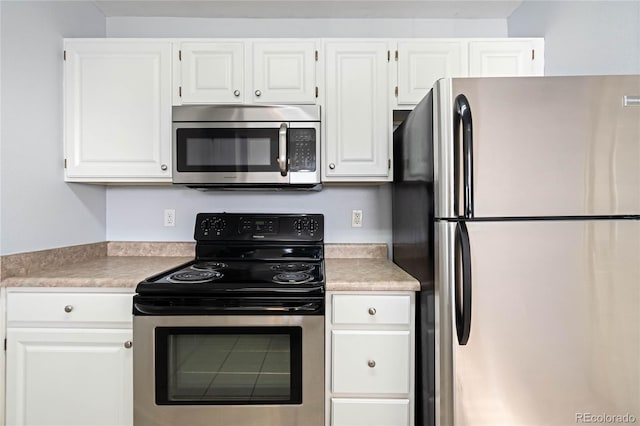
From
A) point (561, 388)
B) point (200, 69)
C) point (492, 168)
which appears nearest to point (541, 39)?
point (492, 168)

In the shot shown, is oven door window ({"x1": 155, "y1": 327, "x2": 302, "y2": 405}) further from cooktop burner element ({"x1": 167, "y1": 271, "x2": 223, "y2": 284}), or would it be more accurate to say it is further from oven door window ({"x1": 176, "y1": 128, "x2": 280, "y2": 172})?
oven door window ({"x1": 176, "y1": 128, "x2": 280, "y2": 172})

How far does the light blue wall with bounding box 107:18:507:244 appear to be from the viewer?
225 centimetres

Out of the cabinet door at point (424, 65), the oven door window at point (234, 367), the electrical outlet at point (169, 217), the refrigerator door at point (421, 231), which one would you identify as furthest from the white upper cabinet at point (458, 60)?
the electrical outlet at point (169, 217)

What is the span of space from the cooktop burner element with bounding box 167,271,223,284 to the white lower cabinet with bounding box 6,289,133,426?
232mm

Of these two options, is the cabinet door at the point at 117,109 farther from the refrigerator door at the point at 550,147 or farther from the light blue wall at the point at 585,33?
the light blue wall at the point at 585,33

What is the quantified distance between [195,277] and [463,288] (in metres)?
1.16

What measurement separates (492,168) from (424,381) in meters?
0.91

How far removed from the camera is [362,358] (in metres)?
1.55

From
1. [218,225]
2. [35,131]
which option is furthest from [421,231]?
[35,131]

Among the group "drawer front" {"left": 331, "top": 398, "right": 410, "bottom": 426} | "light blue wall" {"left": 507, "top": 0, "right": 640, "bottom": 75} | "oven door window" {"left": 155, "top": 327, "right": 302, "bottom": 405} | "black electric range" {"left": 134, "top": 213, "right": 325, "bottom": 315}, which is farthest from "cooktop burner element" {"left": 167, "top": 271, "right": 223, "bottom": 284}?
"light blue wall" {"left": 507, "top": 0, "right": 640, "bottom": 75}

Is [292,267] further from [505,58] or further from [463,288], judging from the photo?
[505,58]

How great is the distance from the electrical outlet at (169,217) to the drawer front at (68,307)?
2.54 ft

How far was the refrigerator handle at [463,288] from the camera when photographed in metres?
1.26

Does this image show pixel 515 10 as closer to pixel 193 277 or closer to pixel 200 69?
pixel 200 69
